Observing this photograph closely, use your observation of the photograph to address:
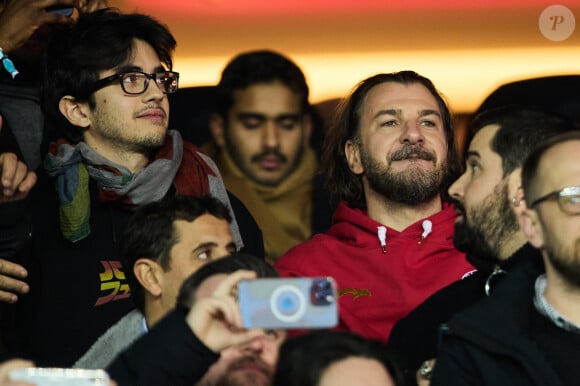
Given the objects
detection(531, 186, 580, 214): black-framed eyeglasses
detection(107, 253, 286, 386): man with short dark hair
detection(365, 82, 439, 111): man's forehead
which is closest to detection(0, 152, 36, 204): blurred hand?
detection(107, 253, 286, 386): man with short dark hair

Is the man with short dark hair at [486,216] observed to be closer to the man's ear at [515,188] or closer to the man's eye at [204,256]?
the man's ear at [515,188]

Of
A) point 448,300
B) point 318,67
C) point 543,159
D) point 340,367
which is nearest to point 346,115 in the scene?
point 318,67

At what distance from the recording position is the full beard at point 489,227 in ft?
14.9

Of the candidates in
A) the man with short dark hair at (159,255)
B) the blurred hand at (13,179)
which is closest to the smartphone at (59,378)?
the man with short dark hair at (159,255)

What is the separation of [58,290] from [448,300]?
4.09ft

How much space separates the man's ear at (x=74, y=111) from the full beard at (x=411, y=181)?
3.37 feet

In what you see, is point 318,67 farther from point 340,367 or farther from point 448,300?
point 340,367

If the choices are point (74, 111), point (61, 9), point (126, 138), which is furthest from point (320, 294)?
point (61, 9)

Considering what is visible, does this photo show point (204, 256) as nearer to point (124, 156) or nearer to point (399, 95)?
point (124, 156)

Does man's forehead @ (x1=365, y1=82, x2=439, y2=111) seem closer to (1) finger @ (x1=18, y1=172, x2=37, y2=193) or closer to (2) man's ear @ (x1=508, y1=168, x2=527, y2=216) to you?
(2) man's ear @ (x1=508, y1=168, x2=527, y2=216)

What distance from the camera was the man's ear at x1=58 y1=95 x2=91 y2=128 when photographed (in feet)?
17.4

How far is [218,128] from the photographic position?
607cm

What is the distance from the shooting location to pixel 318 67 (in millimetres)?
6352

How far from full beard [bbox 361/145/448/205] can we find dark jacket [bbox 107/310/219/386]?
1.75m
